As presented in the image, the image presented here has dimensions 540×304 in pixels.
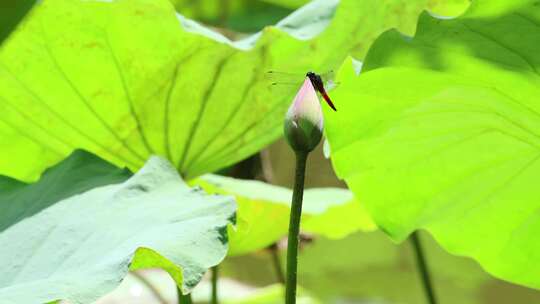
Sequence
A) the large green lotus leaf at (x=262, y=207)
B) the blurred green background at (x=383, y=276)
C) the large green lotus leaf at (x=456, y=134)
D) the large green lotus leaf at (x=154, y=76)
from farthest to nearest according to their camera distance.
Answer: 1. the blurred green background at (x=383, y=276)
2. the large green lotus leaf at (x=262, y=207)
3. the large green lotus leaf at (x=154, y=76)
4. the large green lotus leaf at (x=456, y=134)

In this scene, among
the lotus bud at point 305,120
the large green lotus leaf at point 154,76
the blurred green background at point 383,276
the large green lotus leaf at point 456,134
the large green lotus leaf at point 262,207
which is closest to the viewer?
the lotus bud at point 305,120

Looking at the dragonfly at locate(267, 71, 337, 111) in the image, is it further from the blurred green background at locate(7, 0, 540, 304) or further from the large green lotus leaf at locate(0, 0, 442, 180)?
the blurred green background at locate(7, 0, 540, 304)

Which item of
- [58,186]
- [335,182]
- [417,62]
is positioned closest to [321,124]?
[417,62]

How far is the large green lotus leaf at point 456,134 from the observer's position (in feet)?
2.98

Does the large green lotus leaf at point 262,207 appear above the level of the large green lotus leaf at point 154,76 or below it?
below

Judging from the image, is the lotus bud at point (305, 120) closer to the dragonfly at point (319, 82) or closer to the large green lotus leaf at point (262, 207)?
the dragonfly at point (319, 82)

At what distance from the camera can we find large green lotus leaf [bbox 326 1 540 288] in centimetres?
91

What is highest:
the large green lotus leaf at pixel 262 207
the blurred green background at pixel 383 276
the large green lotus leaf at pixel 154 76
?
the large green lotus leaf at pixel 154 76

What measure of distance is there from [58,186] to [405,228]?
0.32 m

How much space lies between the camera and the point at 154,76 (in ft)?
3.66

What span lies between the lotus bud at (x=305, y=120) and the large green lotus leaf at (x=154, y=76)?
29 centimetres

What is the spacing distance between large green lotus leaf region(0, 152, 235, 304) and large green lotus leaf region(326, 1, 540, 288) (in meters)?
0.15

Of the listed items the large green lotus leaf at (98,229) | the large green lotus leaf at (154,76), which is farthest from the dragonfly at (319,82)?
the large green lotus leaf at (98,229)

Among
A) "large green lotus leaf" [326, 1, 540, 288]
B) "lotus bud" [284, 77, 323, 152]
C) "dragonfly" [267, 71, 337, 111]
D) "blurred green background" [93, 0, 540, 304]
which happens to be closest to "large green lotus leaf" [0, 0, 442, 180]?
"dragonfly" [267, 71, 337, 111]
